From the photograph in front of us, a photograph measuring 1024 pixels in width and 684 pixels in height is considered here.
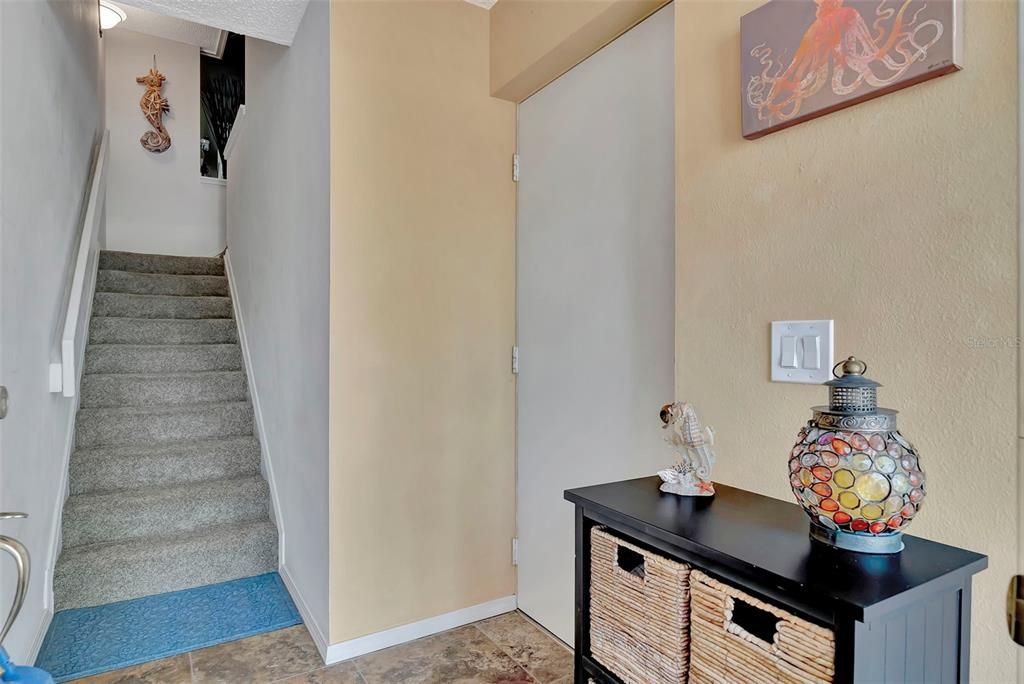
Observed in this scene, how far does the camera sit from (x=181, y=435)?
311 cm

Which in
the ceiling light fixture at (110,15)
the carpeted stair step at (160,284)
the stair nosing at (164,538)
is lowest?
the stair nosing at (164,538)

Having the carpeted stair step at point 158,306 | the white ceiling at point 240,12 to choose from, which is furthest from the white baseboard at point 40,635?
the white ceiling at point 240,12

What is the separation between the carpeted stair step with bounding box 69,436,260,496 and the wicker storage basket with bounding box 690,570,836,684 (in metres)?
2.81

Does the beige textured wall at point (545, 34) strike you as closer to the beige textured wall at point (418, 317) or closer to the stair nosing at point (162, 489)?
the beige textured wall at point (418, 317)

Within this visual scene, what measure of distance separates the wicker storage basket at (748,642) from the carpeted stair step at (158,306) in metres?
4.00

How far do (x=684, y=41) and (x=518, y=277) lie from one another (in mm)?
1151

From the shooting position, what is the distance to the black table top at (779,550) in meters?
0.66

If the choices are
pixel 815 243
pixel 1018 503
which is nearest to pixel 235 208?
pixel 815 243

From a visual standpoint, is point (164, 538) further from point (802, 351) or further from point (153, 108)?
point (153, 108)

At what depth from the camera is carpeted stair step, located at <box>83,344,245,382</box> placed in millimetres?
3281

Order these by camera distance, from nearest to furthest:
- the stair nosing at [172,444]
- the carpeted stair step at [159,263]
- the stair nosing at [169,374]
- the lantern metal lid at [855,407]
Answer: the lantern metal lid at [855,407], the stair nosing at [172,444], the stair nosing at [169,374], the carpeted stair step at [159,263]

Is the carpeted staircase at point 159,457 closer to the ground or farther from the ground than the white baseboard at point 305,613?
farther from the ground

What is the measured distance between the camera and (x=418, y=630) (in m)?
2.14

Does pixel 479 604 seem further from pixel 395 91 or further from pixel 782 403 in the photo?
pixel 395 91
